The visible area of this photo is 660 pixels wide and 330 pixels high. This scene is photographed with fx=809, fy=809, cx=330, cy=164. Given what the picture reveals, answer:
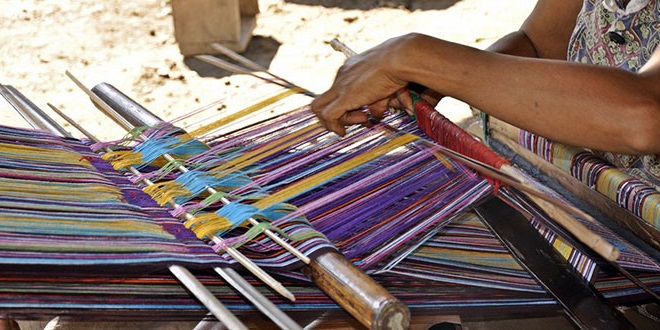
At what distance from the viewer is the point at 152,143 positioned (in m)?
1.99

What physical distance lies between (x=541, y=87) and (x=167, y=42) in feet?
13.7

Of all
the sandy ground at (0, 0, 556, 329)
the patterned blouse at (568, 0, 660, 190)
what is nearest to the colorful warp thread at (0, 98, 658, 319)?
the patterned blouse at (568, 0, 660, 190)

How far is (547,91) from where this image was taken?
5.14 feet

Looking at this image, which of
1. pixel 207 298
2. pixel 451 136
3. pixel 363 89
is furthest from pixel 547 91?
pixel 207 298

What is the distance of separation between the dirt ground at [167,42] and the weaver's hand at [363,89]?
2.26 metres

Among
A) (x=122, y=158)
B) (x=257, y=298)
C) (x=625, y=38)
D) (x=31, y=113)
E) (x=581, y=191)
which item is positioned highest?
(x=31, y=113)

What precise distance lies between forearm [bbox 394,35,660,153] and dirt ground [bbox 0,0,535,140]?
2.51 metres

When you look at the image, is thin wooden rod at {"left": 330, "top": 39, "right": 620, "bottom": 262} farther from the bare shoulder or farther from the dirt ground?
the dirt ground

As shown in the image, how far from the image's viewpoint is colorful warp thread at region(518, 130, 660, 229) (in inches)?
67.9

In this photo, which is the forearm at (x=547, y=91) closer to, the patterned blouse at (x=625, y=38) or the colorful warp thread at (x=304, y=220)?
the colorful warp thread at (x=304, y=220)

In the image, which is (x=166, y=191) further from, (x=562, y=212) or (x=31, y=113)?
(x=562, y=212)

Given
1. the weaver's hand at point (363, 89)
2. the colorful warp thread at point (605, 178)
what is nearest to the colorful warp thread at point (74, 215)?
the weaver's hand at point (363, 89)

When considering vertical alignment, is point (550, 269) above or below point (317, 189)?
below

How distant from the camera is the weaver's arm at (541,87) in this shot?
5.01 ft
